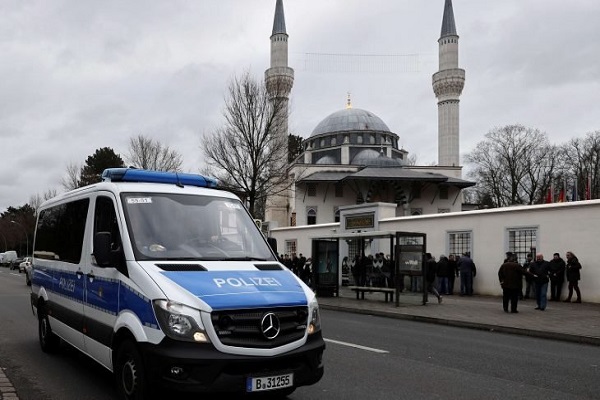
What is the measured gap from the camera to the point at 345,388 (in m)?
6.73

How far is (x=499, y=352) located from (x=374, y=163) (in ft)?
200

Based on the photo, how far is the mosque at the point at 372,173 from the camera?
62.1 meters

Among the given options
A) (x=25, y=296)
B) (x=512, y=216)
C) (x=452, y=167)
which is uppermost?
(x=452, y=167)

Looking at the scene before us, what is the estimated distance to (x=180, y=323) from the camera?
15.8 ft

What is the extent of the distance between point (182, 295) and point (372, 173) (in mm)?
56516

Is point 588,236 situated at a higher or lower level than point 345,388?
higher

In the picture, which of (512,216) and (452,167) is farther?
(452,167)

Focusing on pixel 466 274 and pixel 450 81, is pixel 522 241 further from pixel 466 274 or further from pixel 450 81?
pixel 450 81

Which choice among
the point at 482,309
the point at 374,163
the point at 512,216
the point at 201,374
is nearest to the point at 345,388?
the point at 201,374

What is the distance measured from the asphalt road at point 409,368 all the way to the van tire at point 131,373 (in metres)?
→ 1.06

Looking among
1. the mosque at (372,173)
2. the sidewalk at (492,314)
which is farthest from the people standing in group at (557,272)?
the mosque at (372,173)

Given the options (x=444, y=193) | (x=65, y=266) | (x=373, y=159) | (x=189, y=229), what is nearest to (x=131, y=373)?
(x=189, y=229)

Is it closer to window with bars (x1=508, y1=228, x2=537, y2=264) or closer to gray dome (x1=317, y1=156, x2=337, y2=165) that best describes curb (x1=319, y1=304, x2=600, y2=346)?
window with bars (x1=508, y1=228, x2=537, y2=264)

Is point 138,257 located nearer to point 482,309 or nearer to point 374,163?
point 482,309
